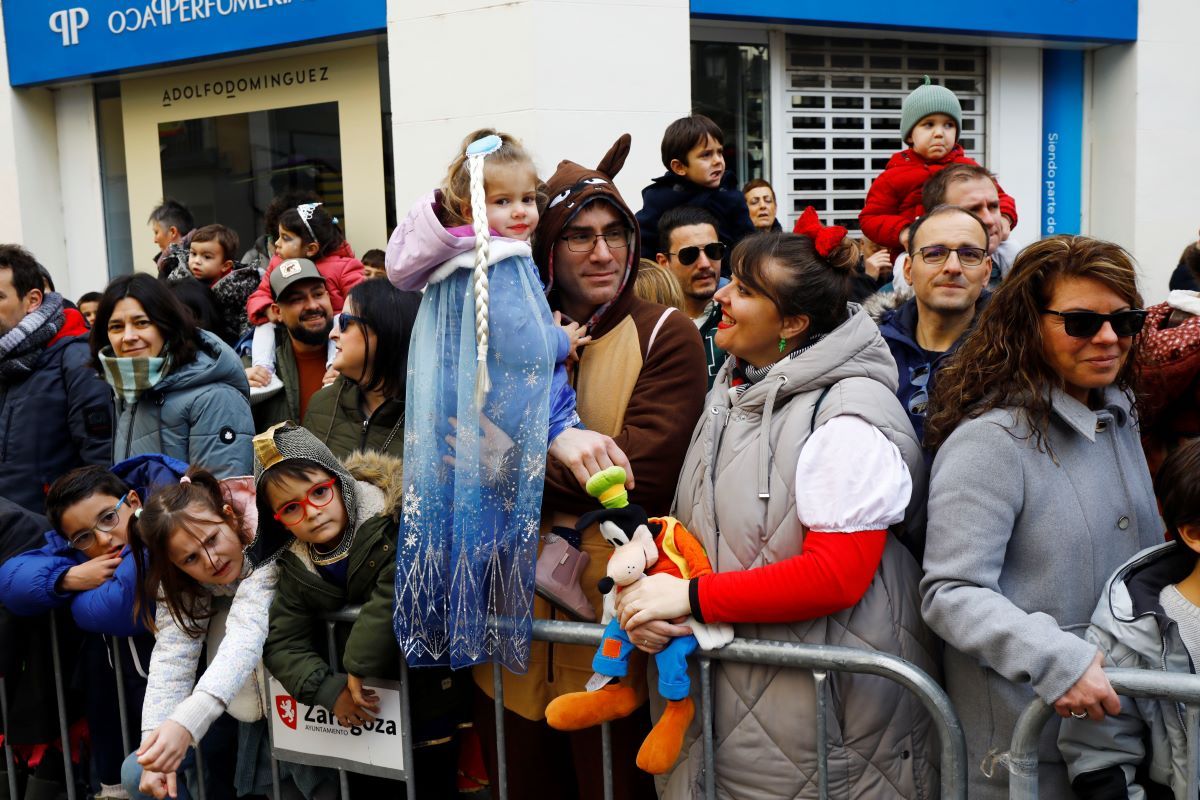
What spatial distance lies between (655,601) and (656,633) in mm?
80

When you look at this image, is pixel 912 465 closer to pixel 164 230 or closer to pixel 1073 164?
pixel 164 230

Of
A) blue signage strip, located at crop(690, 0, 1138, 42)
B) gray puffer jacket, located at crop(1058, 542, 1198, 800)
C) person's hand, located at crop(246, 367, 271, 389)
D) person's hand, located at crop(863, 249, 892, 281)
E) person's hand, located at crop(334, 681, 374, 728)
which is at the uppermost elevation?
blue signage strip, located at crop(690, 0, 1138, 42)

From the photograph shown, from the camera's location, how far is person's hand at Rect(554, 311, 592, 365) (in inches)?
118

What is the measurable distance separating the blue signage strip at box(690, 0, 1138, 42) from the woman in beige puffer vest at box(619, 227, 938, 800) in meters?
6.27

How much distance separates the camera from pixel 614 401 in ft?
9.87

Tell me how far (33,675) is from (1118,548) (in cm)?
366

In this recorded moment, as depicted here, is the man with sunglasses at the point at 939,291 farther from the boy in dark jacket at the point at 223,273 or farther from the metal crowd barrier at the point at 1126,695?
the boy in dark jacket at the point at 223,273

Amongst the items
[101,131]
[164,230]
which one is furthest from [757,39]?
[101,131]

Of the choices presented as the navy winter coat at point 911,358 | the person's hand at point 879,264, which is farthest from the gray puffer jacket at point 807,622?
the person's hand at point 879,264

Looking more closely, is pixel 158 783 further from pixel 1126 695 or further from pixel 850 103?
pixel 850 103

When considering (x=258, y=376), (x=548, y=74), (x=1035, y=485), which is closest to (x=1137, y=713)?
(x=1035, y=485)

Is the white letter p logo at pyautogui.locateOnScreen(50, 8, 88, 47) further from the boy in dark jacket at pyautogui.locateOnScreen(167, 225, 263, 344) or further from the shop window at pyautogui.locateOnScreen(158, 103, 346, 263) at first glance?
the boy in dark jacket at pyautogui.locateOnScreen(167, 225, 263, 344)

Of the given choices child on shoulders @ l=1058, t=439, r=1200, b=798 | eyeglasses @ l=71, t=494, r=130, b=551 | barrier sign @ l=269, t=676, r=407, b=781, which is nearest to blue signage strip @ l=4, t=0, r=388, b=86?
eyeglasses @ l=71, t=494, r=130, b=551

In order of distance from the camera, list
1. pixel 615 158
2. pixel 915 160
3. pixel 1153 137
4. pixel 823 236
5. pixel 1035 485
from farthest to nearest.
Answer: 1. pixel 1153 137
2. pixel 915 160
3. pixel 615 158
4. pixel 823 236
5. pixel 1035 485
